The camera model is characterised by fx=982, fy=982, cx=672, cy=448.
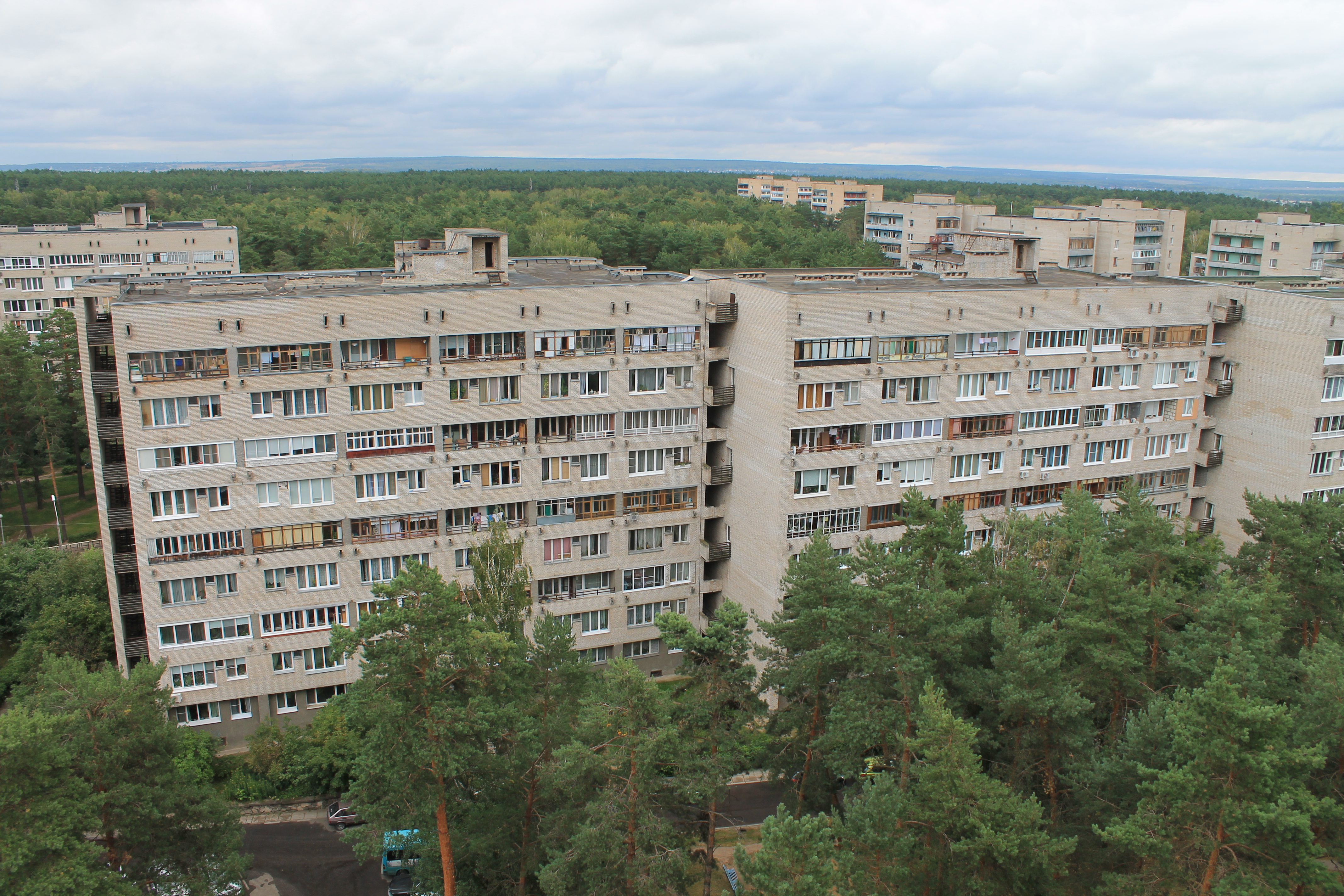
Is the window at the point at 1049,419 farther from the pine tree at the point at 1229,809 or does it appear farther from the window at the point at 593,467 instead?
the pine tree at the point at 1229,809

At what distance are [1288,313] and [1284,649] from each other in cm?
2322

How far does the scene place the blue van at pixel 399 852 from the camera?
112 ft

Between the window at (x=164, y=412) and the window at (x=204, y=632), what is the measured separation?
938 centimetres

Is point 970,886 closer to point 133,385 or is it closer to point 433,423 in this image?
point 433,423

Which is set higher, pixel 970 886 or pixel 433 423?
pixel 433 423

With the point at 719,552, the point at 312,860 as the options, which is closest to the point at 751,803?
the point at 719,552

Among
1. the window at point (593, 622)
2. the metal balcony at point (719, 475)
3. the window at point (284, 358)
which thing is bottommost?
the window at point (593, 622)

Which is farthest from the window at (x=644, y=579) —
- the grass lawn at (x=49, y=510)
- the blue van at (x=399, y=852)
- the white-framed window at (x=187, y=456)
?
the grass lawn at (x=49, y=510)

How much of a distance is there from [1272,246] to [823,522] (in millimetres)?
114148

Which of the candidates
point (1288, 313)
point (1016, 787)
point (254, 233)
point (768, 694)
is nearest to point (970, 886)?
point (1016, 787)

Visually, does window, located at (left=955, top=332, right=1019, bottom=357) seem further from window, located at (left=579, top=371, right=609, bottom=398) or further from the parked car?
the parked car

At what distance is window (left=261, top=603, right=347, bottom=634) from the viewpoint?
47000 mm

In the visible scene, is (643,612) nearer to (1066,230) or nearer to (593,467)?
(593,467)

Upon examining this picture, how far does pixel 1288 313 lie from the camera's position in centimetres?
5506
